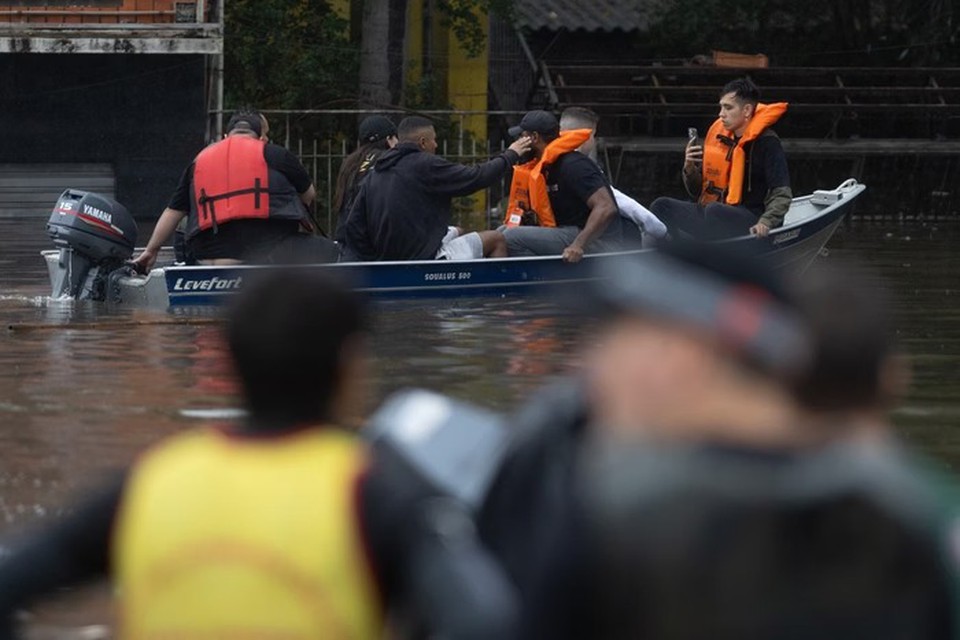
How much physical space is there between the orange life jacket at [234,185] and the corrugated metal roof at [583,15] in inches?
640

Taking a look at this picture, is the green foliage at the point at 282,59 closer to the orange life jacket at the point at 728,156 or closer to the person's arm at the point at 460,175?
the orange life jacket at the point at 728,156

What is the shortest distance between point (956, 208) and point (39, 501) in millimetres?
22926

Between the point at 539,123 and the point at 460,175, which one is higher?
the point at 539,123

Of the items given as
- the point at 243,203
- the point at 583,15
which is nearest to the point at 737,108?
the point at 243,203

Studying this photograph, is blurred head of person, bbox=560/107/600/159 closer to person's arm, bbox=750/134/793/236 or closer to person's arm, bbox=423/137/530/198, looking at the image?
person's arm, bbox=423/137/530/198

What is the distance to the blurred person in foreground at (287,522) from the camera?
248cm

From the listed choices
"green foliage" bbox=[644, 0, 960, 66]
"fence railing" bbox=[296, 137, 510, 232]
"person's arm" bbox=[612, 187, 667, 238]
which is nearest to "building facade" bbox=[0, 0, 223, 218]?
"fence railing" bbox=[296, 137, 510, 232]

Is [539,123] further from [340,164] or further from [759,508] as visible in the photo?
[759,508]

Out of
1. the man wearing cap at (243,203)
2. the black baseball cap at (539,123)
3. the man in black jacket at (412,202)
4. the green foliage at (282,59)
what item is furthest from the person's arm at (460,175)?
the green foliage at (282,59)

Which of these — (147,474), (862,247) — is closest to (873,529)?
(147,474)

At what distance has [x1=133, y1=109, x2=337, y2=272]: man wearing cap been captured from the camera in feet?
42.2

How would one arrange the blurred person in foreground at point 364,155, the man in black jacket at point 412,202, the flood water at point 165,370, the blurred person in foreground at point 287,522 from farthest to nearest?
the blurred person in foreground at point 364,155 < the man in black jacket at point 412,202 < the flood water at point 165,370 < the blurred person in foreground at point 287,522

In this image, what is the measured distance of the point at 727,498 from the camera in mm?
2107

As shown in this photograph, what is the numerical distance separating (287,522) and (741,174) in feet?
38.5
